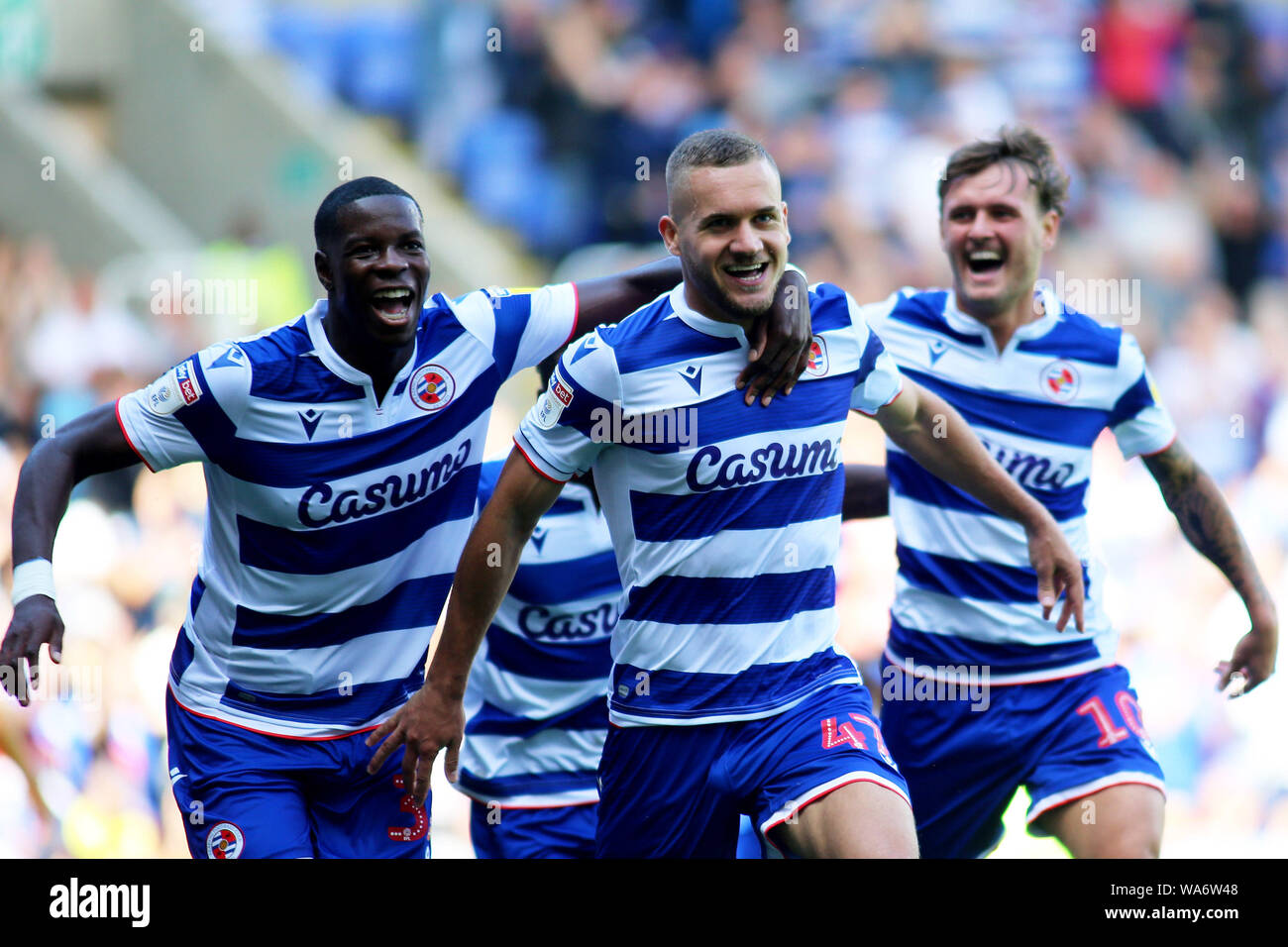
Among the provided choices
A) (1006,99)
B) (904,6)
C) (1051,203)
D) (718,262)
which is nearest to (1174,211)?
(1006,99)

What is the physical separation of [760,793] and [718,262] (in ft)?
4.58

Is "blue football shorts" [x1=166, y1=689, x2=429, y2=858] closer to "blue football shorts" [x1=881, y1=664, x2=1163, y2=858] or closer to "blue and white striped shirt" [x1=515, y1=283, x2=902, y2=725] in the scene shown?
"blue and white striped shirt" [x1=515, y1=283, x2=902, y2=725]

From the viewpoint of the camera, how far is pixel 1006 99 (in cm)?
1299

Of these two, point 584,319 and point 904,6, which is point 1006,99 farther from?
point 584,319

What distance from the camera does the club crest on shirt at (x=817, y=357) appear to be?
4727 mm

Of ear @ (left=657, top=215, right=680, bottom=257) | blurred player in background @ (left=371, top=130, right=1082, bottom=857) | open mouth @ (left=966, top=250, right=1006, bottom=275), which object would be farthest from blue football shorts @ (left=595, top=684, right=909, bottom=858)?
open mouth @ (left=966, top=250, right=1006, bottom=275)

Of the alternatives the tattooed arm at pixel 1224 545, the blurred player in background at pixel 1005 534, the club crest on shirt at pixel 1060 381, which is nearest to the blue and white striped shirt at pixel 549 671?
the blurred player in background at pixel 1005 534

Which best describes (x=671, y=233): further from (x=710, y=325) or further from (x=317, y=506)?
(x=317, y=506)

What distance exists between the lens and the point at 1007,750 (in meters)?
5.61

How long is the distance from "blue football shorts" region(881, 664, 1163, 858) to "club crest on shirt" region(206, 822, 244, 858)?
7.44ft

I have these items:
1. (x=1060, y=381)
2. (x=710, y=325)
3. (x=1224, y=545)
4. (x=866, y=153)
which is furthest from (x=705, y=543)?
(x=866, y=153)

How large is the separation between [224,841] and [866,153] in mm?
9058

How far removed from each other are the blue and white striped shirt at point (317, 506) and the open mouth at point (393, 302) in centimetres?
18
